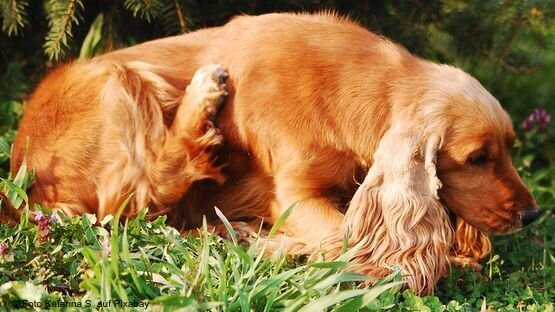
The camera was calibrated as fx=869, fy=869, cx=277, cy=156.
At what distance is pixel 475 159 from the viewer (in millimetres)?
3607

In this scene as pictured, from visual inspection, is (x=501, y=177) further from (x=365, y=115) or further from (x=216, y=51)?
(x=216, y=51)

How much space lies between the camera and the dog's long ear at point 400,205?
3.49 meters

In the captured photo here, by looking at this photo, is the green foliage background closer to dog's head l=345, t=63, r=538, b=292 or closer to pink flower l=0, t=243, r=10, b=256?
dog's head l=345, t=63, r=538, b=292

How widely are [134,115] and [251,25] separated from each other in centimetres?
66

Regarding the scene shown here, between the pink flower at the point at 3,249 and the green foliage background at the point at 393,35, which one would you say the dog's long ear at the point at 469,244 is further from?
the pink flower at the point at 3,249

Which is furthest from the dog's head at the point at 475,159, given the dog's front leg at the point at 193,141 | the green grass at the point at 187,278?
the dog's front leg at the point at 193,141

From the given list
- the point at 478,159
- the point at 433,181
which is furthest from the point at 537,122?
the point at 433,181

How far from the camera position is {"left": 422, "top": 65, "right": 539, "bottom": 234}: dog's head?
11.7ft

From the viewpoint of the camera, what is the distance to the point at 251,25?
3.91 metres

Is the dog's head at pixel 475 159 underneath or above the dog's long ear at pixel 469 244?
above

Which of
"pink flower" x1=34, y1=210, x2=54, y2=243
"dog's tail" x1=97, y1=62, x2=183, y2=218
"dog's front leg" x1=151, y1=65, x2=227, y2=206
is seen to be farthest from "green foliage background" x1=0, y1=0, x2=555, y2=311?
"pink flower" x1=34, y1=210, x2=54, y2=243

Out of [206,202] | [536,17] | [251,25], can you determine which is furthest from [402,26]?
[206,202]

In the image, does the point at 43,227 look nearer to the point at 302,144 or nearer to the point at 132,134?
the point at 132,134

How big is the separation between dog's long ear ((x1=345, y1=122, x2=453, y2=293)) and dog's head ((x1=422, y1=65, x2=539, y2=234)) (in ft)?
0.32
